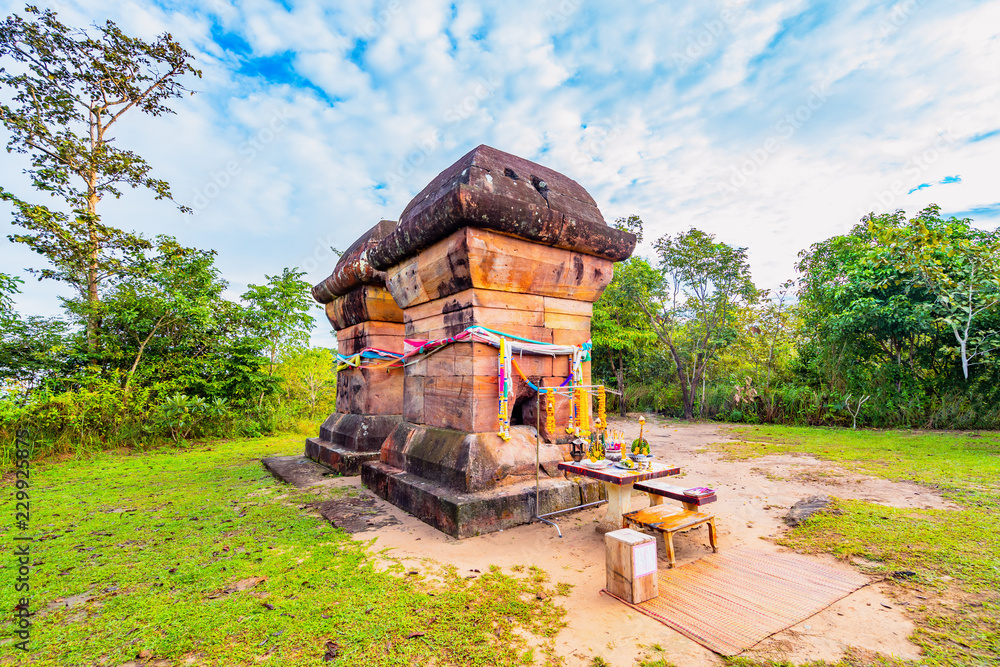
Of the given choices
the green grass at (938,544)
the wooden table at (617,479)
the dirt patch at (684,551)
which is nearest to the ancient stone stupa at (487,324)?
the dirt patch at (684,551)

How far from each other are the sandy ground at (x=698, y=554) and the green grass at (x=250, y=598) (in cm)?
18

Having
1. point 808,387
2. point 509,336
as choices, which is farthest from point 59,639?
point 808,387

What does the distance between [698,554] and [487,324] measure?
2552 mm

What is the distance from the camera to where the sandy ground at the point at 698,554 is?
1.98 m

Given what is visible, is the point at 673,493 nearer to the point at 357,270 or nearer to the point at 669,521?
the point at 669,521

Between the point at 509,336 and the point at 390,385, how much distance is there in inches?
110

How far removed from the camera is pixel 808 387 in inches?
455

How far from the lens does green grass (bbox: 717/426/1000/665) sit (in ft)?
6.68

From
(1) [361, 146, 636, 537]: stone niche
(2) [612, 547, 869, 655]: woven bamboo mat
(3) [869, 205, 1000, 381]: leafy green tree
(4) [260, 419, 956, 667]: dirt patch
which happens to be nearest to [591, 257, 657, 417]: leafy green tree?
(3) [869, 205, 1000, 381]: leafy green tree

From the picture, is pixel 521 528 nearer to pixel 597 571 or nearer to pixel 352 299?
pixel 597 571

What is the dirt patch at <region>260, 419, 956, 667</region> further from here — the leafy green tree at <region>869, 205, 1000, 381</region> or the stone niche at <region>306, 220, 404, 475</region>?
the leafy green tree at <region>869, 205, 1000, 381</region>

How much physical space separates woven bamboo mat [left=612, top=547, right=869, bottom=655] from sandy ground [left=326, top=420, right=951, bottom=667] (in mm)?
61

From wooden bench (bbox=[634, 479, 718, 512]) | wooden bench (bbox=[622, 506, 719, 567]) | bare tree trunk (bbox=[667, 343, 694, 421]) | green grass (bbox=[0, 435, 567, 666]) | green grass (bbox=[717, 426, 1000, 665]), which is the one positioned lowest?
green grass (bbox=[0, 435, 567, 666])

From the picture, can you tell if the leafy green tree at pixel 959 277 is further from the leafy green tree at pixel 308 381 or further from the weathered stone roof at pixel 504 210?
the leafy green tree at pixel 308 381
